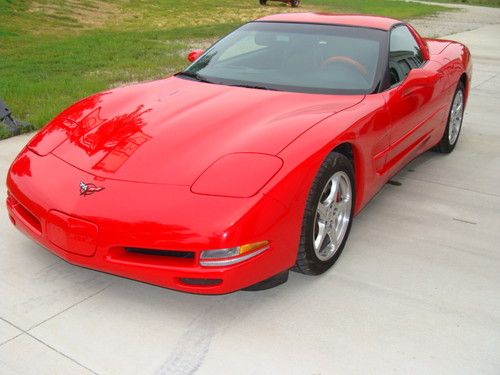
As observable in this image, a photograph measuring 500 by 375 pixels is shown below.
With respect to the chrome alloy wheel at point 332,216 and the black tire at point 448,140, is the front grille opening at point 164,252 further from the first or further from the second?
the black tire at point 448,140

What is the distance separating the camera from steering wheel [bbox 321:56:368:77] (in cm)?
375

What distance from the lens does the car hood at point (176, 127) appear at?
278 centimetres

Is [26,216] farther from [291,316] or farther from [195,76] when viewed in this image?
[195,76]

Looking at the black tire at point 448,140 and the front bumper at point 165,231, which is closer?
the front bumper at point 165,231

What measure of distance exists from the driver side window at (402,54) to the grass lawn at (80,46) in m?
3.48

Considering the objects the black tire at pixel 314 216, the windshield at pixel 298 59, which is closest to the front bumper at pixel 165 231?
the black tire at pixel 314 216

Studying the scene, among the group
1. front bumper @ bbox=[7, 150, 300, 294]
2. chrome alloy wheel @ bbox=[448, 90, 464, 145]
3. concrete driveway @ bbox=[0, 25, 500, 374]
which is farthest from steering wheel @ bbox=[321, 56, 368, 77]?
chrome alloy wheel @ bbox=[448, 90, 464, 145]

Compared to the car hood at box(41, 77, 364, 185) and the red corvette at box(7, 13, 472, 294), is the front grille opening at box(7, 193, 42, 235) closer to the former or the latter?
the red corvette at box(7, 13, 472, 294)

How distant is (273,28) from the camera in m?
4.21

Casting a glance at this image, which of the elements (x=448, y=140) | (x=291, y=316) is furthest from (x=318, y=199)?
(x=448, y=140)

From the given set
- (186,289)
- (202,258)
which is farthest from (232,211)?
(186,289)

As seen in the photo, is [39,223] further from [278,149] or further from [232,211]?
[278,149]

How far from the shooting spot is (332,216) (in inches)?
122

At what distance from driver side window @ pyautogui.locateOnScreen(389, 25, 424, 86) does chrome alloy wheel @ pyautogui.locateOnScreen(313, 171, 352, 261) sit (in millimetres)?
1030
